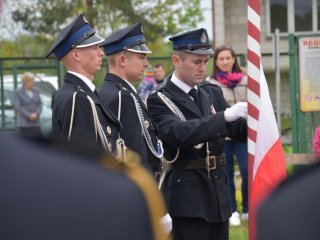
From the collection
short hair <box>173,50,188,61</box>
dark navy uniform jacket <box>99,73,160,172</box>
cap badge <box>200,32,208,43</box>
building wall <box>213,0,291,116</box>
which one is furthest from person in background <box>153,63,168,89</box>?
building wall <box>213,0,291,116</box>

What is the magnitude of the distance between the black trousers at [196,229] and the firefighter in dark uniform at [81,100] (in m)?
0.78

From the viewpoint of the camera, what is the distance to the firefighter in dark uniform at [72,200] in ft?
5.86

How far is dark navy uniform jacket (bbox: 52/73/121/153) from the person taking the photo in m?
4.51

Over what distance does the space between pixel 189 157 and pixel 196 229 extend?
42 centimetres

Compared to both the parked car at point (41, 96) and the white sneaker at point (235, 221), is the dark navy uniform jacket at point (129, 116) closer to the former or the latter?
the white sneaker at point (235, 221)

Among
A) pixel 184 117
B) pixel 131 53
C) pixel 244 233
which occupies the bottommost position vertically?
pixel 244 233

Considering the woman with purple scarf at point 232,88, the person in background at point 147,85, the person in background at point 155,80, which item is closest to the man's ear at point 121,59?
the woman with purple scarf at point 232,88

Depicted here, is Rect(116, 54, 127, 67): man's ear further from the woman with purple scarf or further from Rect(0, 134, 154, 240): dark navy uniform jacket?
Rect(0, 134, 154, 240): dark navy uniform jacket

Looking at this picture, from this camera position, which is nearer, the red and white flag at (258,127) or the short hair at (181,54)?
the red and white flag at (258,127)

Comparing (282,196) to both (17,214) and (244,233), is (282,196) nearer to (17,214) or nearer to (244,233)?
(17,214)

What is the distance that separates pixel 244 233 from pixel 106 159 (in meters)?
6.80

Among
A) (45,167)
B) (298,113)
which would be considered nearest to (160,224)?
(45,167)

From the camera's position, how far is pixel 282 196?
5.77ft

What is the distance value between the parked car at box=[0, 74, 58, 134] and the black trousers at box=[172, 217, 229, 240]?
859 cm
